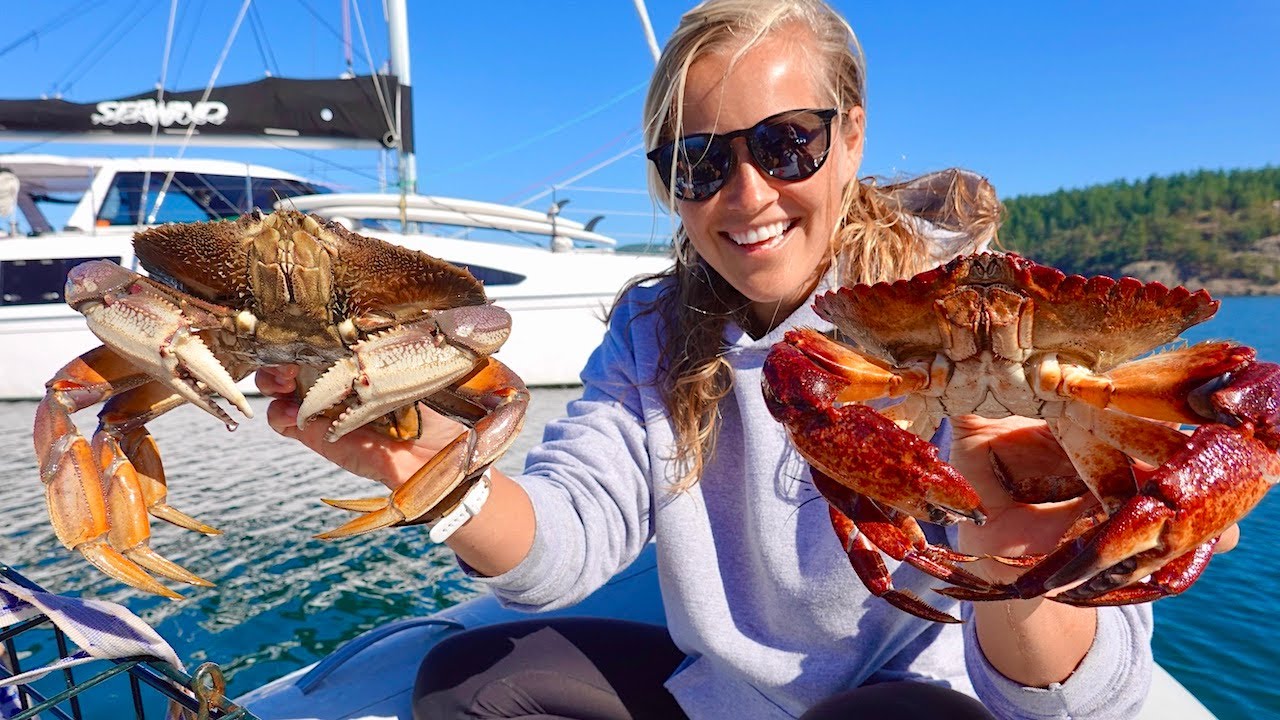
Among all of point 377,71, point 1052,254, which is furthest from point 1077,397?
point 1052,254

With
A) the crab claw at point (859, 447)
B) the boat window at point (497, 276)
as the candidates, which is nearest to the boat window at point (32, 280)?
the boat window at point (497, 276)

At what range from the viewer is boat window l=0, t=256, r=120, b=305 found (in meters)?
11.1

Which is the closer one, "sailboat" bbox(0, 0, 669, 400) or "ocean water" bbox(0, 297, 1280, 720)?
"ocean water" bbox(0, 297, 1280, 720)

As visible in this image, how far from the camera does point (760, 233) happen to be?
A: 2.09 m

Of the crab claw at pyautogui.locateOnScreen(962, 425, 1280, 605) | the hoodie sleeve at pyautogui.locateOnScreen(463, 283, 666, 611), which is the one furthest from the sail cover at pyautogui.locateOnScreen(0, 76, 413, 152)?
the crab claw at pyautogui.locateOnScreen(962, 425, 1280, 605)

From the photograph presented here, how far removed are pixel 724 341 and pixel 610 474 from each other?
1.80 ft

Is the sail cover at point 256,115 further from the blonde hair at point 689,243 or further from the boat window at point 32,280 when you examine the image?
the blonde hair at point 689,243

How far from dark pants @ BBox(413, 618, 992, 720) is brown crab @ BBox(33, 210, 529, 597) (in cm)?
92

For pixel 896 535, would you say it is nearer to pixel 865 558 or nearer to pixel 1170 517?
pixel 865 558

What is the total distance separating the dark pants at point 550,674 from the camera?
7.49ft

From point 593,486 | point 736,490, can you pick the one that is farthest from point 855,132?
point 593,486

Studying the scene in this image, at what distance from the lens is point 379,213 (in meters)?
10.9

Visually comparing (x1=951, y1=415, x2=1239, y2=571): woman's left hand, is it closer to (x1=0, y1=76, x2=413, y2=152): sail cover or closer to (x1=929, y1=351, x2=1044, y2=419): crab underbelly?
(x1=929, y1=351, x2=1044, y2=419): crab underbelly

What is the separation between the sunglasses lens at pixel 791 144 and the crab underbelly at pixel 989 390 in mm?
840
